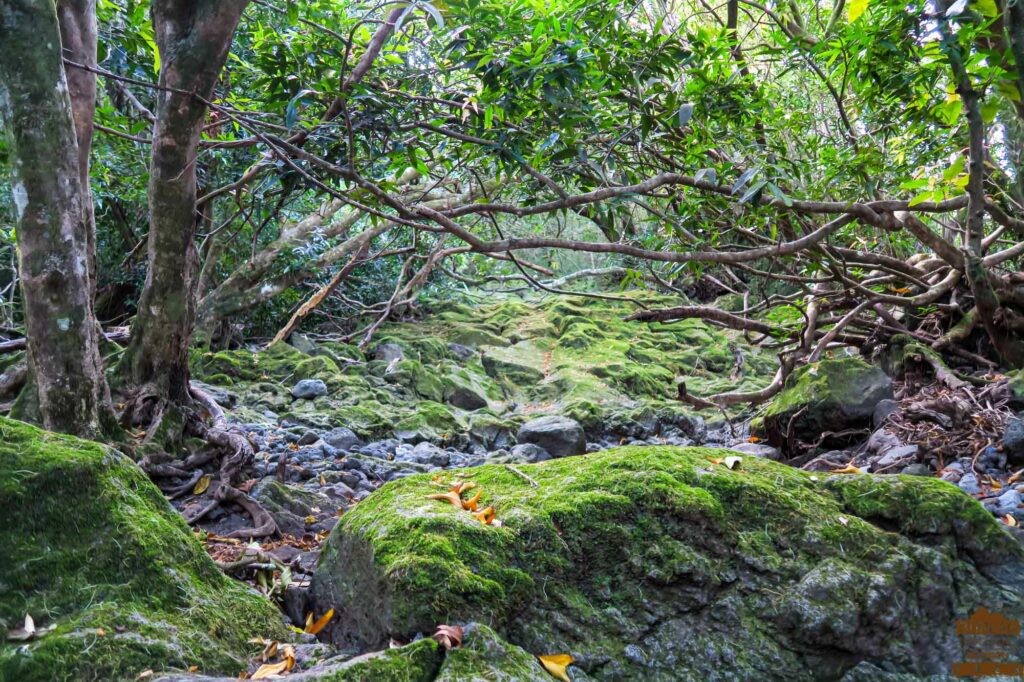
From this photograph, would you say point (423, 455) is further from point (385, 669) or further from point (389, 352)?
point (385, 669)

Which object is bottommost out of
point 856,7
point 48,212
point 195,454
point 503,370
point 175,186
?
point 503,370

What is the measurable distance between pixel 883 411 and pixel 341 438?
4.54m

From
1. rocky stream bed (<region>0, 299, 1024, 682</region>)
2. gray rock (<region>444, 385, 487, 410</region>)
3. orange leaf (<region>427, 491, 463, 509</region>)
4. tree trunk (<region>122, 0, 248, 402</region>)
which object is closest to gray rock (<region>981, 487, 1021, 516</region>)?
rocky stream bed (<region>0, 299, 1024, 682</region>)

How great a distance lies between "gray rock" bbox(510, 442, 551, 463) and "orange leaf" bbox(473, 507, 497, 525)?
13.5 feet

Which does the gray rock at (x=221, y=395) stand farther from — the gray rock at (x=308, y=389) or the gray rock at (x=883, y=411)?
the gray rock at (x=883, y=411)

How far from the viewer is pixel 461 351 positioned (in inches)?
428

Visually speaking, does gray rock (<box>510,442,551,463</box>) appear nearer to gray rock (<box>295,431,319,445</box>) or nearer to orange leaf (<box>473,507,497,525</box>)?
gray rock (<box>295,431,319,445</box>)

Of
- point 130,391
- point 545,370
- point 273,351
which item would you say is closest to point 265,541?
point 130,391

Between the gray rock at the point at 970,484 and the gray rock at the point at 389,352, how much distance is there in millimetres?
6575

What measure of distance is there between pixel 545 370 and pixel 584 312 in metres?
3.01

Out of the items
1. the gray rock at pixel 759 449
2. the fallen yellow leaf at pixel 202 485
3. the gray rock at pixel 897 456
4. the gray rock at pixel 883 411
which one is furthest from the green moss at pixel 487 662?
the gray rock at pixel 883 411

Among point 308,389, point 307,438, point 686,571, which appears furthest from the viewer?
point 308,389

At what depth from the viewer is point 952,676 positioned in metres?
2.46

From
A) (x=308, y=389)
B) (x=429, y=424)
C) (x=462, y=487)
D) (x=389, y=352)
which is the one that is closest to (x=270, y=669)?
(x=462, y=487)
